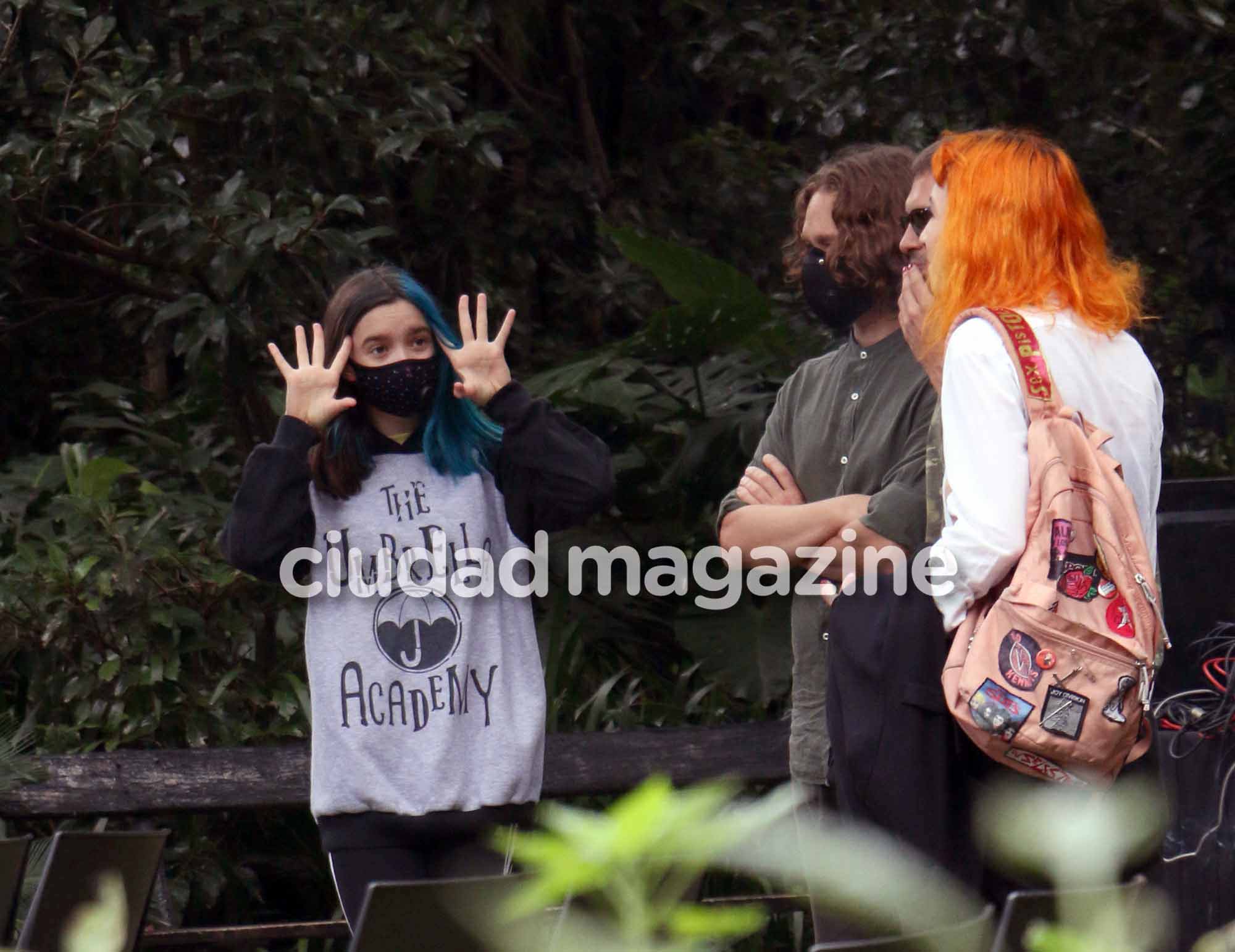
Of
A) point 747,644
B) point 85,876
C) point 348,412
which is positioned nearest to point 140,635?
point 747,644

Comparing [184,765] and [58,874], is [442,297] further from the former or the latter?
[58,874]

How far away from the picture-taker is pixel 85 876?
1.42 m

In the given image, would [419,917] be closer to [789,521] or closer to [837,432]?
[789,521]

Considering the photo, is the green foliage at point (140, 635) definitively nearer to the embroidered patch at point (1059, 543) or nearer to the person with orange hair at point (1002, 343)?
the person with orange hair at point (1002, 343)

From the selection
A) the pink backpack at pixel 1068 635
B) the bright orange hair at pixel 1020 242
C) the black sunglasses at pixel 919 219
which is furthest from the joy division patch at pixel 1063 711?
the black sunglasses at pixel 919 219

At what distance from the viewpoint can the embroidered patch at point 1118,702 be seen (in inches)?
80.4

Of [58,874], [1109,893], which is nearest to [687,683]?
[58,874]

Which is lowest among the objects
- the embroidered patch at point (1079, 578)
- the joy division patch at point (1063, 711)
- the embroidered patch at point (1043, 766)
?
the embroidered patch at point (1043, 766)

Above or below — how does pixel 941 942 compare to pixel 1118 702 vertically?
above

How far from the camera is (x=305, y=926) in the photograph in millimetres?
3730

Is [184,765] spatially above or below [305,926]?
above

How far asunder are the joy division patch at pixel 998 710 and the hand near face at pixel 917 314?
0.57 m

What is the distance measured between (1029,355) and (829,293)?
0.70m

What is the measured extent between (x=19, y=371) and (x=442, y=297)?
65.3 inches
